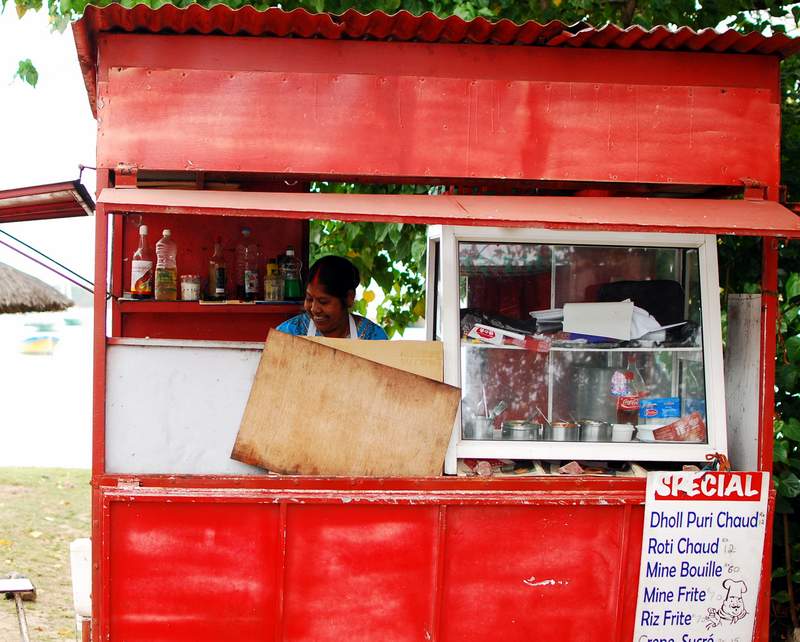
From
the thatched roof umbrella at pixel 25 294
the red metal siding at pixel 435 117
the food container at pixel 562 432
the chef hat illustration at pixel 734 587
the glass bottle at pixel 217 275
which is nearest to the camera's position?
the red metal siding at pixel 435 117

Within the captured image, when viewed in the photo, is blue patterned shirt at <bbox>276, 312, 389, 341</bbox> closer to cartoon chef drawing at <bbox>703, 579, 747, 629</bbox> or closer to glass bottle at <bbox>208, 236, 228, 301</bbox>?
glass bottle at <bbox>208, 236, 228, 301</bbox>

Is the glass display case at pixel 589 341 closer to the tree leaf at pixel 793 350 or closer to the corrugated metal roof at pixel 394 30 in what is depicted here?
the corrugated metal roof at pixel 394 30

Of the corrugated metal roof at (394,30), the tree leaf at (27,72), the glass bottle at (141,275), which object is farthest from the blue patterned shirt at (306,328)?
the tree leaf at (27,72)

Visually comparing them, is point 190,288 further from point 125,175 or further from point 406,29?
point 406,29

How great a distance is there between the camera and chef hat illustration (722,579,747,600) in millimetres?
3881

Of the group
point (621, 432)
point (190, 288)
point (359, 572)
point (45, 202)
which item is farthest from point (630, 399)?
point (45, 202)

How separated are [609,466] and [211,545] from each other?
5.90ft

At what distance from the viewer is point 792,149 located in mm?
5234

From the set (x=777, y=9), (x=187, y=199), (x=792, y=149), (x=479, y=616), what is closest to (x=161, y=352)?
(x=187, y=199)

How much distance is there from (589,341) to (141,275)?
2503 mm

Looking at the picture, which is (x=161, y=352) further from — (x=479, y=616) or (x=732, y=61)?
(x=732, y=61)

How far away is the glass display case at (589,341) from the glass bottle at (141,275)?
6.22 feet

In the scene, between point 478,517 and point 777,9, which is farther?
point 777,9

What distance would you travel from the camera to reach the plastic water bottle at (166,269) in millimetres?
5035
